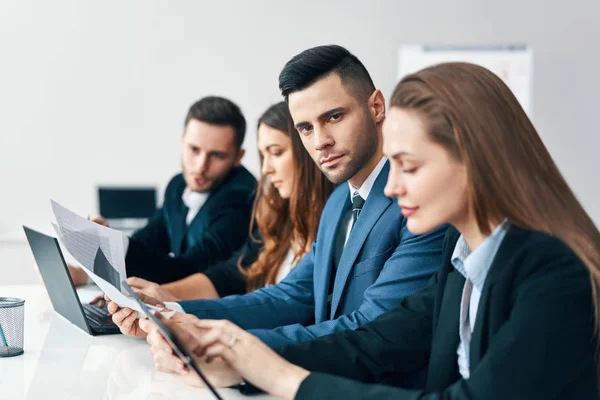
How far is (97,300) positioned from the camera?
7.06ft

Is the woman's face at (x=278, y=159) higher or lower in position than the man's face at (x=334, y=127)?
lower

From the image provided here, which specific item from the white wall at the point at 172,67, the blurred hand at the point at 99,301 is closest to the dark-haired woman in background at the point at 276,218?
the blurred hand at the point at 99,301

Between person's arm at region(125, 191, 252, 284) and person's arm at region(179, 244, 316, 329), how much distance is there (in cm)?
84

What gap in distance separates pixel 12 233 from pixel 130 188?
877 mm

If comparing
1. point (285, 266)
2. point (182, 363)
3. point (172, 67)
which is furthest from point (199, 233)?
point (172, 67)

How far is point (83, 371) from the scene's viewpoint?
→ 61.4 inches

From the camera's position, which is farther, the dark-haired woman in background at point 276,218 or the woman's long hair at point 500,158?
the dark-haired woman in background at point 276,218

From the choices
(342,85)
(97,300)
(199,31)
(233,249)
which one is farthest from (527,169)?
(199,31)

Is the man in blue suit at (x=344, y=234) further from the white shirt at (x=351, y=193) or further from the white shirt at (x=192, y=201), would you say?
the white shirt at (x=192, y=201)

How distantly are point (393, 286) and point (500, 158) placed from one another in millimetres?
589

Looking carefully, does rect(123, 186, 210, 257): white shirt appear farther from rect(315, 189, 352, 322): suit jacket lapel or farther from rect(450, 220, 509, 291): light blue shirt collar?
rect(450, 220, 509, 291): light blue shirt collar

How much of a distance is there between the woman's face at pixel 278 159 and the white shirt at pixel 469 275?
1.29 metres

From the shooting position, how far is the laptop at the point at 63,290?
6.00 feet

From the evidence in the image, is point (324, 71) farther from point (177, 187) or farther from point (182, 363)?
point (177, 187)
